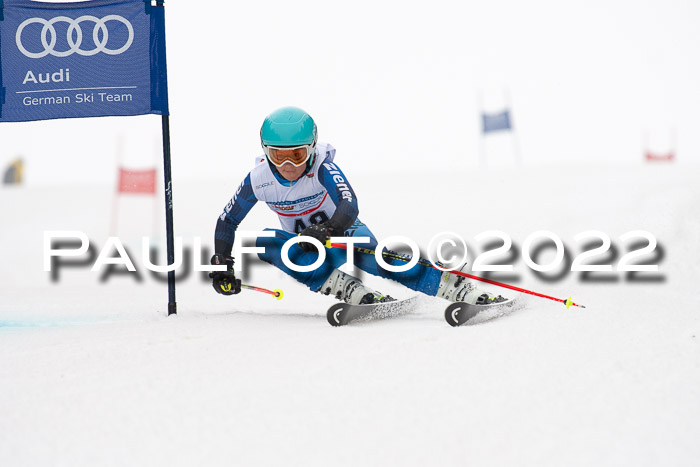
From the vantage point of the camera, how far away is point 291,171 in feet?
15.1

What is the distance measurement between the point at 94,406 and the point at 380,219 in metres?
8.64

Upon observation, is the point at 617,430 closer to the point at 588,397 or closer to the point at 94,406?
the point at 588,397

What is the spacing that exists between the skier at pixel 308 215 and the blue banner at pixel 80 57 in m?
1.04

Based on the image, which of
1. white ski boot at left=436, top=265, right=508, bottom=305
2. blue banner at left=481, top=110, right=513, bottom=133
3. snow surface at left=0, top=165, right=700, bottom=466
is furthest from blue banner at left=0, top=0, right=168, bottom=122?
blue banner at left=481, top=110, right=513, bottom=133

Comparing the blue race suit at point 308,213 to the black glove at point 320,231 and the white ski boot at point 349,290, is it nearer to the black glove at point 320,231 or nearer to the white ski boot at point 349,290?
the white ski boot at point 349,290

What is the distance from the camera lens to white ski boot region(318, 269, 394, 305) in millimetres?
4695

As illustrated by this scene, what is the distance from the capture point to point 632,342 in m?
3.40

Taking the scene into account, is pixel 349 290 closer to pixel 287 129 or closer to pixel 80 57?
pixel 287 129

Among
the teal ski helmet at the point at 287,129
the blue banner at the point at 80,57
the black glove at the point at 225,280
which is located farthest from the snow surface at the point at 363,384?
the blue banner at the point at 80,57

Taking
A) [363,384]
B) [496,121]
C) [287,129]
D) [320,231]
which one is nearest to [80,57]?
[287,129]

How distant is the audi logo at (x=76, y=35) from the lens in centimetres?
494

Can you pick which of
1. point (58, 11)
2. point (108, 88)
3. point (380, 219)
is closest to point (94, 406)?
point (108, 88)

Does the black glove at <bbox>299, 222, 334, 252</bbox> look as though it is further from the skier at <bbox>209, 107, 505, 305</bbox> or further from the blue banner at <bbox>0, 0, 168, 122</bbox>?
the blue banner at <bbox>0, 0, 168, 122</bbox>

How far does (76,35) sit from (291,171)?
6.05 feet
